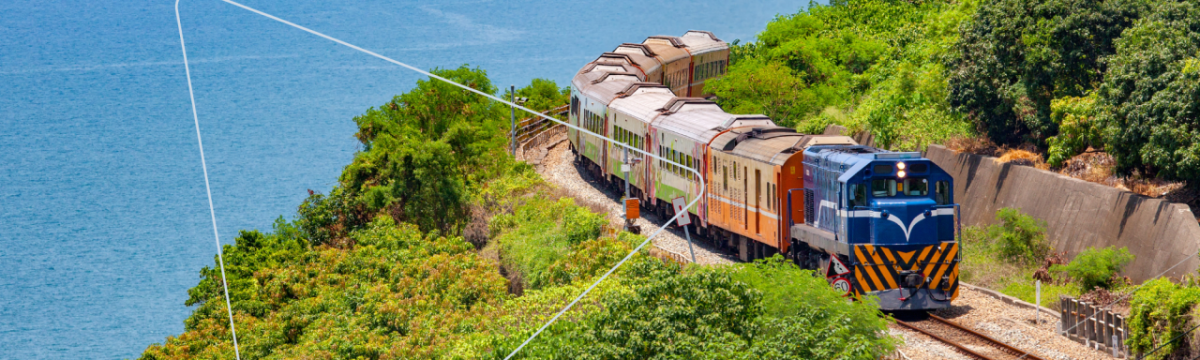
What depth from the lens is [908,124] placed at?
4044 cm

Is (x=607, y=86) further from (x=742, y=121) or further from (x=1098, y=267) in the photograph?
(x=1098, y=267)

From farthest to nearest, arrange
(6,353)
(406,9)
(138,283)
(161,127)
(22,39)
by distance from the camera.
→ (406,9) → (22,39) → (161,127) → (138,283) → (6,353)

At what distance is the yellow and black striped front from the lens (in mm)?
22422

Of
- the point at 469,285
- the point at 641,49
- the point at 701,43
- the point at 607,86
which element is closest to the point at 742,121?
the point at 469,285

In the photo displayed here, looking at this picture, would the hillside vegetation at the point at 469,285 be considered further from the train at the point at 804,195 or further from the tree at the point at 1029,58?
the tree at the point at 1029,58

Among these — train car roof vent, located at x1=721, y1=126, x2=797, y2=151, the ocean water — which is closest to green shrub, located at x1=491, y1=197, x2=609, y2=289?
train car roof vent, located at x1=721, y1=126, x2=797, y2=151

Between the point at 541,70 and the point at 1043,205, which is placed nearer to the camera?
the point at 1043,205

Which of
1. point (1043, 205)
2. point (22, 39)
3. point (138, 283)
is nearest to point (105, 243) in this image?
point (138, 283)

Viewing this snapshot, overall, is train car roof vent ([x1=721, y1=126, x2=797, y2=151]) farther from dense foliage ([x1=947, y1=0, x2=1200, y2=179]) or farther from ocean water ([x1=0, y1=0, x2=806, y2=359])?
ocean water ([x1=0, y1=0, x2=806, y2=359])

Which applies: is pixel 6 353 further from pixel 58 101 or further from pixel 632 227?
pixel 58 101

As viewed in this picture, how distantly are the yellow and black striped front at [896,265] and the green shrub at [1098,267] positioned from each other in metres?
3.83

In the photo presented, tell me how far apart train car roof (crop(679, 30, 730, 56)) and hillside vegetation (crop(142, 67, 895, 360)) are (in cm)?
1117

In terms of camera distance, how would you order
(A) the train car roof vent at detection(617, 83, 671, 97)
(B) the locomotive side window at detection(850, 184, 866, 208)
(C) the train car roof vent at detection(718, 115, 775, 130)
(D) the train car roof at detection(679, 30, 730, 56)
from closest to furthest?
(B) the locomotive side window at detection(850, 184, 866, 208)
(C) the train car roof vent at detection(718, 115, 775, 130)
(A) the train car roof vent at detection(617, 83, 671, 97)
(D) the train car roof at detection(679, 30, 730, 56)

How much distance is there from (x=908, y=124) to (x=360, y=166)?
19343mm
